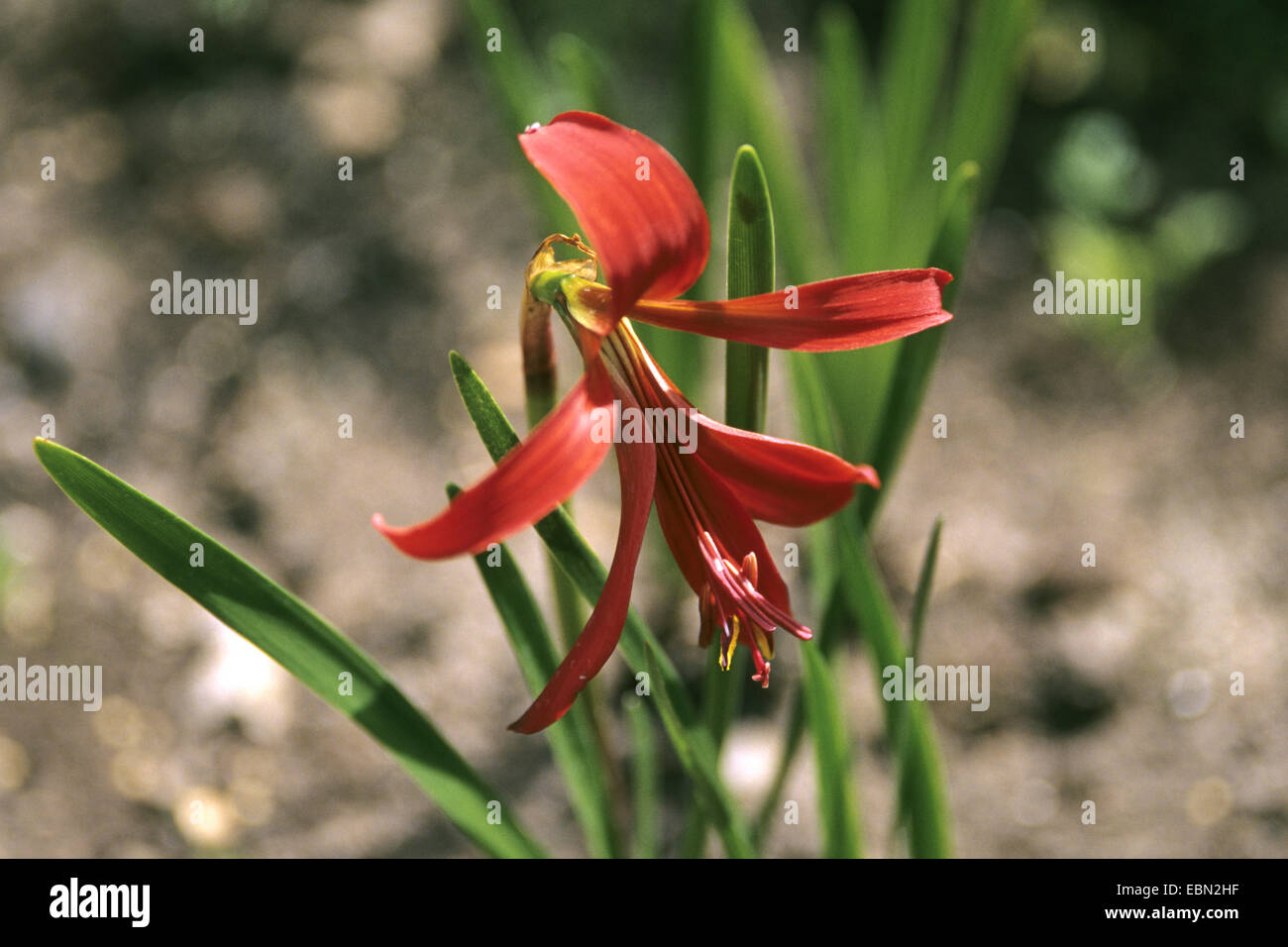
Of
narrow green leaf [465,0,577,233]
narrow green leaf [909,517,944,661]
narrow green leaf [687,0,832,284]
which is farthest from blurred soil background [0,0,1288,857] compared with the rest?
narrow green leaf [909,517,944,661]

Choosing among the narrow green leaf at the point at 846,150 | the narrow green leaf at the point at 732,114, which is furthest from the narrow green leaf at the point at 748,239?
the narrow green leaf at the point at 846,150

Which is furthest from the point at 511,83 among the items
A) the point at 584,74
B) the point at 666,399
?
the point at 666,399

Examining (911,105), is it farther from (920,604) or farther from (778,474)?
(778,474)

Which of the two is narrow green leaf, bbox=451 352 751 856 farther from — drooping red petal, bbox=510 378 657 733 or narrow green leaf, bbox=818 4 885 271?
narrow green leaf, bbox=818 4 885 271

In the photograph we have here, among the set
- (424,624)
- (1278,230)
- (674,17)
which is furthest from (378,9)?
(1278,230)

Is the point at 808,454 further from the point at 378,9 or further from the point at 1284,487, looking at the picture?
the point at 378,9

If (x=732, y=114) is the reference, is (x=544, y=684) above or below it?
below
